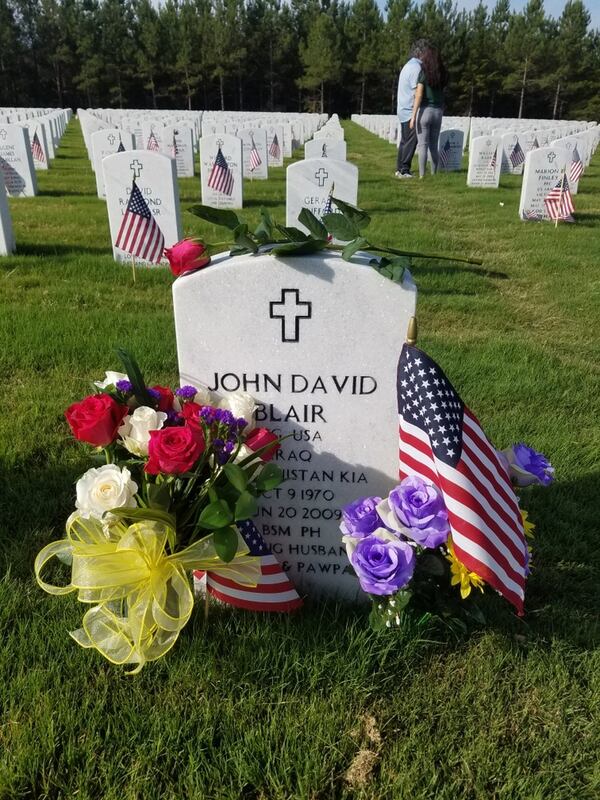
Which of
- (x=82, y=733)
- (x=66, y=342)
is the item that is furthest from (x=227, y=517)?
(x=66, y=342)

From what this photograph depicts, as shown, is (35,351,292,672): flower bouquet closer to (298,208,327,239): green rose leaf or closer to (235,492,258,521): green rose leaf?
(235,492,258,521): green rose leaf

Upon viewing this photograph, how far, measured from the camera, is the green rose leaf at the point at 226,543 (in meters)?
1.84

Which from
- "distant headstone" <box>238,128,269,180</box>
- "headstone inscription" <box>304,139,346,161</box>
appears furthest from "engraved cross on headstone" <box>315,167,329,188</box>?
"distant headstone" <box>238,128,269,180</box>

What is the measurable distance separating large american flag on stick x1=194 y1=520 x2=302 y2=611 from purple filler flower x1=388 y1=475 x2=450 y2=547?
20.9 inches

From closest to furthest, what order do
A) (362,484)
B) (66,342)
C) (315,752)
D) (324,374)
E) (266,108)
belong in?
1. (315,752)
2. (324,374)
3. (362,484)
4. (66,342)
5. (266,108)

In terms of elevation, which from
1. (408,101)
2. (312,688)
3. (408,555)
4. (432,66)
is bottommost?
(312,688)

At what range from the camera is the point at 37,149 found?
14.3 meters

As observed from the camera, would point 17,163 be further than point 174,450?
Yes

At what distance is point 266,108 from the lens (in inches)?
2293

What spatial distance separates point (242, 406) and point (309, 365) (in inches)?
10.1

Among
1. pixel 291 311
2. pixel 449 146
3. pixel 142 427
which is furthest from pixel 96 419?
pixel 449 146

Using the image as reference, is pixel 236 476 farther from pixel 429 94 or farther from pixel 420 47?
pixel 420 47

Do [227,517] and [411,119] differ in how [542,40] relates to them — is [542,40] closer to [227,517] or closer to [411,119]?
[411,119]

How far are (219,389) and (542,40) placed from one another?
5716cm
